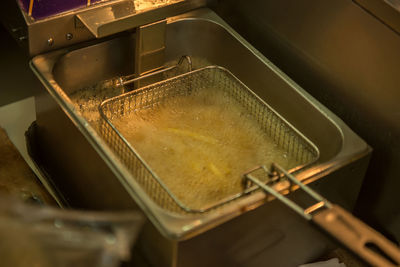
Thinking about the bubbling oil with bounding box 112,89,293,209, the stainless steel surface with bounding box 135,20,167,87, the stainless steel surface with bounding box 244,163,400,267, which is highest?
the stainless steel surface with bounding box 135,20,167,87

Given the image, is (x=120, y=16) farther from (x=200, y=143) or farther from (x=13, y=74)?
(x=13, y=74)

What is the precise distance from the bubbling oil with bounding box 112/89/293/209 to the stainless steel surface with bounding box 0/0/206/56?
21cm

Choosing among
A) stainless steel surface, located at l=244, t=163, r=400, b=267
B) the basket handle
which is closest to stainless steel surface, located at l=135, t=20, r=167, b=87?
the basket handle

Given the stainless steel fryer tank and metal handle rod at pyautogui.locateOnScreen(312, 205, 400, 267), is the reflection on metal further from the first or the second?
metal handle rod at pyautogui.locateOnScreen(312, 205, 400, 267)

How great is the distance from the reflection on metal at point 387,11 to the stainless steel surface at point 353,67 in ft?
0.04

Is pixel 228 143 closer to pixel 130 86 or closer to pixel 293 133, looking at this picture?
pixel 293 133

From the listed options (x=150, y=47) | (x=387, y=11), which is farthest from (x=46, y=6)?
(x=387, y=11)

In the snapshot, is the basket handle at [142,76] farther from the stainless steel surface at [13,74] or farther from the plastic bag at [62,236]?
the plastic bag at [62,236]

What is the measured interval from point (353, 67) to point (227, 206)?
17.2 inches

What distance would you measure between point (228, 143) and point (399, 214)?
0.39 meters

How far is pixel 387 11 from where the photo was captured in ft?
4.09

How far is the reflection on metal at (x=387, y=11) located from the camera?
4.06 ft

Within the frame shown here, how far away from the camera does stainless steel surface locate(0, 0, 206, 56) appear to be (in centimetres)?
133

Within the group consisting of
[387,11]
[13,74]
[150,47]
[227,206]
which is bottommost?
[13,74]
